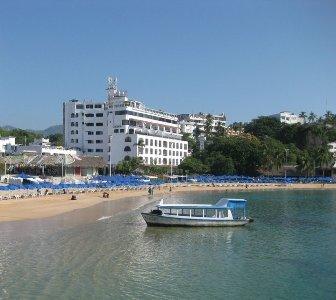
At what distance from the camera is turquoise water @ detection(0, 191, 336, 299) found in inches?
928

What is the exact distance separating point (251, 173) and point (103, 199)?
7033 cm

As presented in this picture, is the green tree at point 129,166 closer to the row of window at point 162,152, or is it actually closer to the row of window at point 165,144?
the row of window at point 162,152

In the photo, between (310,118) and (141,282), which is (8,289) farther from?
(310,118)

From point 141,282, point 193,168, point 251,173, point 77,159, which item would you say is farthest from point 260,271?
point 251,173

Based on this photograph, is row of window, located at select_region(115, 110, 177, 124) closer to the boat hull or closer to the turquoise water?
the turquoise water

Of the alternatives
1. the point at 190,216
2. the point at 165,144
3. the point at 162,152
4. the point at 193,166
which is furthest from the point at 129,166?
the point at 190,216

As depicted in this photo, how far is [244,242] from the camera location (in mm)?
37375

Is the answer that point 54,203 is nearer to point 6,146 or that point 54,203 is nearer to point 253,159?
point 6,146

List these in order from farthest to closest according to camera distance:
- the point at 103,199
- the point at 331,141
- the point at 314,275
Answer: the point at 331,141 → the point at 103,199 → the point at 314,275

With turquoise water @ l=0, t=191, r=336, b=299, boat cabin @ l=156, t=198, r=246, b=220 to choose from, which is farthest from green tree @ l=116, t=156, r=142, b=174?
boat cabin @ l=156, t=198, r=246, b=220

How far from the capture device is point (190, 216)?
148 ft

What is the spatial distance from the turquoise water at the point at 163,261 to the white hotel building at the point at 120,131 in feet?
262

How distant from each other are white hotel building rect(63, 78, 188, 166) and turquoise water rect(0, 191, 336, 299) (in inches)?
3144

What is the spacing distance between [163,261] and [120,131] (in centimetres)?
10030
